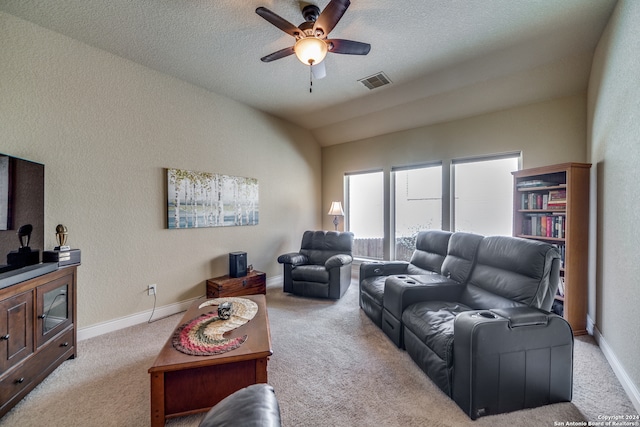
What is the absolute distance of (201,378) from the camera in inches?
61.0

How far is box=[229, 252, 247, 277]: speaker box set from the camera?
11.7ft

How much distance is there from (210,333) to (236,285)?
174cm

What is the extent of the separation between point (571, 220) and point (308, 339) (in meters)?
2.89

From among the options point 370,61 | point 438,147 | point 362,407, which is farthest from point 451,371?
point 438,147

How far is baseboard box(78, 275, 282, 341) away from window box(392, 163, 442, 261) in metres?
3.43

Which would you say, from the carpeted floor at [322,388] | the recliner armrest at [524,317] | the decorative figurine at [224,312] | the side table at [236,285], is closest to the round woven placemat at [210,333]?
the decorative figurine at [224,312]

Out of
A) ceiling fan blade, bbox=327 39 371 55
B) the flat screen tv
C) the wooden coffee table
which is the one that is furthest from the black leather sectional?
the flat screen tv

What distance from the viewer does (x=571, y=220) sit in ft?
8.44

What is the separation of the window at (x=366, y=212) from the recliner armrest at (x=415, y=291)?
2.25 metres

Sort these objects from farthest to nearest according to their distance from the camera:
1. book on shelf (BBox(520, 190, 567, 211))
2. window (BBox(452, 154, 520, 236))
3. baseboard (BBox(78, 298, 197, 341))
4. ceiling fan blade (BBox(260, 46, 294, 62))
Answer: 1. window (BBox(452, 154, 520, 236))
2. book on shelf (BBox(520, 190, 567, 211))
3. baseboard (BBox(78, 298, 197, 341))
4. ceiling fan blade (BBox(260, 46, 294, 62))

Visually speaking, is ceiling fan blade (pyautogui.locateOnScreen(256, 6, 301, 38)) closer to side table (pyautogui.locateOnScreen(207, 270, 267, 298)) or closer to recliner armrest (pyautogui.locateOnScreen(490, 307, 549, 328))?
recliner armrest (pyautogui.locateOnScreen(490, 307, 549, 328))

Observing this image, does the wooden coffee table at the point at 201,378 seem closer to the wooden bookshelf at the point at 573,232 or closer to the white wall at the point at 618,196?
the white wall at the point at 618,196

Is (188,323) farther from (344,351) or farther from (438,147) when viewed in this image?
(438,147)

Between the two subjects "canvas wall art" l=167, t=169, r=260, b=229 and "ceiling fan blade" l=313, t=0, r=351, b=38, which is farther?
"canvas wall art" l=167, t=169, r=260, b=229
